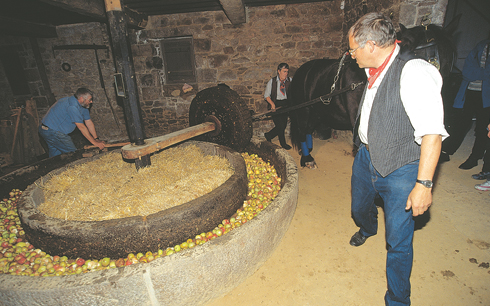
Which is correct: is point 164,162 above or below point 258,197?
above

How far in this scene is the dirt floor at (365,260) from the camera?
2203 millimetres

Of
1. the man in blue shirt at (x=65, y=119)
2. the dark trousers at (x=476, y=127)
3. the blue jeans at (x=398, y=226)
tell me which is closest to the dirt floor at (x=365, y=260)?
the blue jeans at (x=398, y=226)

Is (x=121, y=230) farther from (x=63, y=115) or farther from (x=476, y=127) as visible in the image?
(x=476, y=127)

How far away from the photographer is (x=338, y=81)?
11.7 ft

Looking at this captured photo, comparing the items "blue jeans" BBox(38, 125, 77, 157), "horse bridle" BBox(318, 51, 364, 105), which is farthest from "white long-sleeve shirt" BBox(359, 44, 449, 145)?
"blue jeans" BBox(38, 125, 77, 157)

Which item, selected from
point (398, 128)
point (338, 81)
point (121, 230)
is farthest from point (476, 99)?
point (121, 230)

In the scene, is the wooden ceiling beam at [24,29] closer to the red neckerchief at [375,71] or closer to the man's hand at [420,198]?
the red neckerchief at [375,71]

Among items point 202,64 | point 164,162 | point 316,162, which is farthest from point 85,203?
point 202,64

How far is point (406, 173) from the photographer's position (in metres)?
1.65

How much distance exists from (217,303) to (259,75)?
617 centimetres

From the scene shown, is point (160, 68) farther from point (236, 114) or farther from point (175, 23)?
point (236, 114)

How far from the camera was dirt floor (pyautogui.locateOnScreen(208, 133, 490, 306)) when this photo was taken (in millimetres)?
2203

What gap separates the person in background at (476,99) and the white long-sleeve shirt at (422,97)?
321 centimetres

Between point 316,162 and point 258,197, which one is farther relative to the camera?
point 316,162
